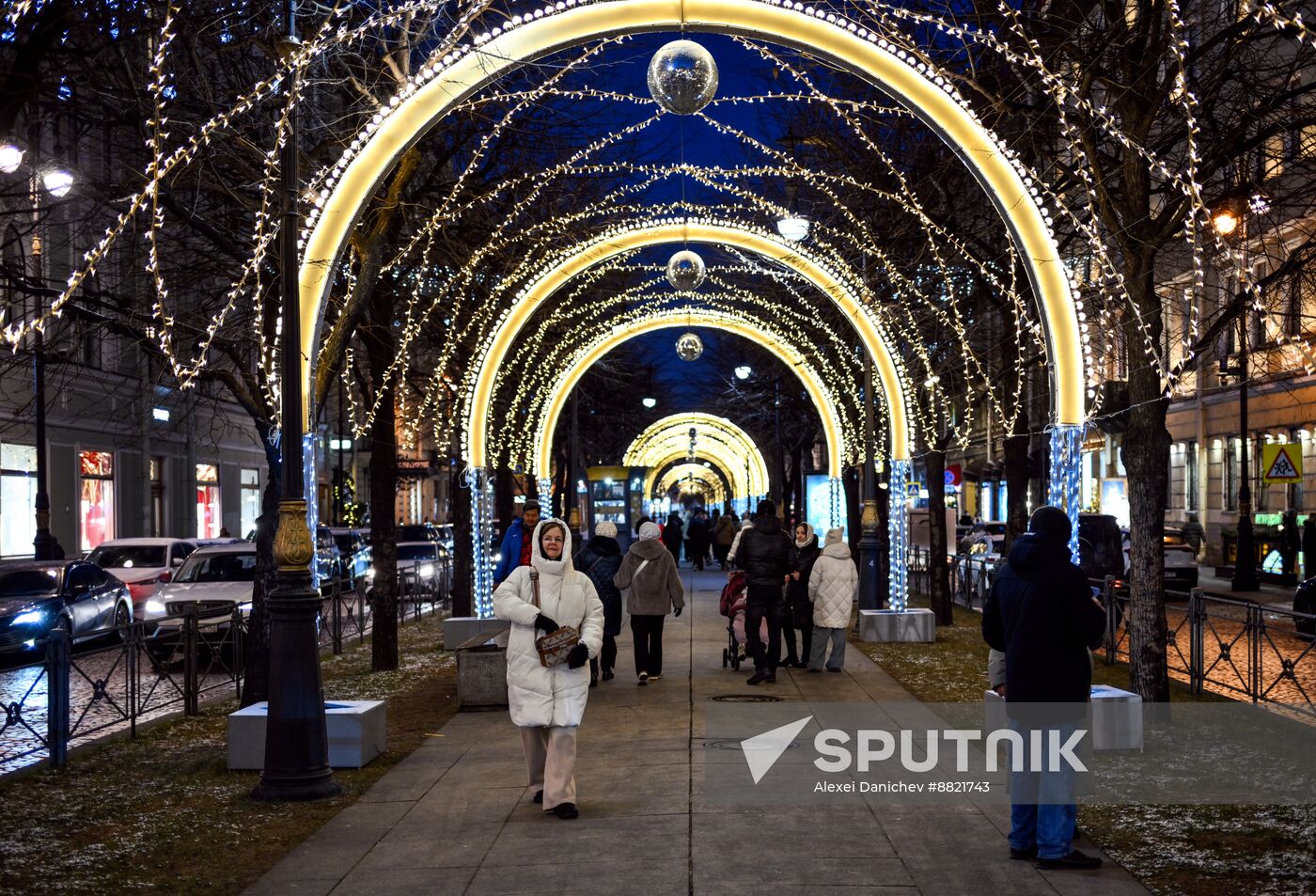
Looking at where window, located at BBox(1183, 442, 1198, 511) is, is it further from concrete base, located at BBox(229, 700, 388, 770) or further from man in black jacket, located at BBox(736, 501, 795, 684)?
concrete base, located at BBox(229, 700, 388, 770)

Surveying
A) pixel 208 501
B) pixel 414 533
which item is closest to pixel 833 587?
pixel 414 533

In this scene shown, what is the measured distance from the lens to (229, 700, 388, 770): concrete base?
11531 millimetres

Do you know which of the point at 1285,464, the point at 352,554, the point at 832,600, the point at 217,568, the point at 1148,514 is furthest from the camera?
the point at 352,554

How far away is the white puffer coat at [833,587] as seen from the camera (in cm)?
1748

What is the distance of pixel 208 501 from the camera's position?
5028 cm

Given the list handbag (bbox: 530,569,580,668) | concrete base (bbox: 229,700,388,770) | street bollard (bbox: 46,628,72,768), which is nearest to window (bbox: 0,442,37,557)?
street bollard (bbox: 46,628,72,768)

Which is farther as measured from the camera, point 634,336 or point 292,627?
point 634,336

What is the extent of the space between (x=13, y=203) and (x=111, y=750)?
1645 cm

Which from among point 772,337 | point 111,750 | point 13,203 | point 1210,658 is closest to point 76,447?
point 13,203

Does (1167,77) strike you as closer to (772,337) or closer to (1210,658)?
(1210,658)

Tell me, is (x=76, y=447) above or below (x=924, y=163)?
below

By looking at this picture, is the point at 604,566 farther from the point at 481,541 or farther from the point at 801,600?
the point at 481,541

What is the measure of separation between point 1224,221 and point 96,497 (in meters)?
31.0

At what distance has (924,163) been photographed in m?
23.1
